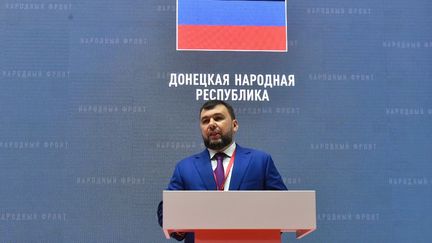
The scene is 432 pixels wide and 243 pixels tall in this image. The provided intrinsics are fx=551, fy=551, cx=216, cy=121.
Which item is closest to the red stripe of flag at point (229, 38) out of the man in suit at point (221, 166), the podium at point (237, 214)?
the man in suit at point (221, 166)

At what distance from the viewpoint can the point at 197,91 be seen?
3338mm

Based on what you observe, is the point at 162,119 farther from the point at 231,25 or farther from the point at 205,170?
the point at 205,170

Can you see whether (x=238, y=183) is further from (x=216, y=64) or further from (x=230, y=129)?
(x=216, y=64)

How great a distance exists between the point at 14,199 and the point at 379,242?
85.0 inches

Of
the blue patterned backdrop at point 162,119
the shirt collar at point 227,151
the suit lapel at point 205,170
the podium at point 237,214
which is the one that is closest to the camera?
the podium at point 237,214

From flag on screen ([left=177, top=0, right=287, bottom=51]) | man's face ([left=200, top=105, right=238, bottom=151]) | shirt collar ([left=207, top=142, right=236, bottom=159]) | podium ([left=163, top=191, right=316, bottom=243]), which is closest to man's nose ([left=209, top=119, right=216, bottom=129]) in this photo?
man's face ([left=200, top=105, right=238, bottom=151])

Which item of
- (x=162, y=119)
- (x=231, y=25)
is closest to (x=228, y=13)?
(x=231, y=25)

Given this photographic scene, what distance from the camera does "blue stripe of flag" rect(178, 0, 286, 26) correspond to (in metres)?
3.39

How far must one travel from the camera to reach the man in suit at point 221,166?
2.11 meters

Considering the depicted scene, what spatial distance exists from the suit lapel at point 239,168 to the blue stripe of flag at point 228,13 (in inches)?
55.4

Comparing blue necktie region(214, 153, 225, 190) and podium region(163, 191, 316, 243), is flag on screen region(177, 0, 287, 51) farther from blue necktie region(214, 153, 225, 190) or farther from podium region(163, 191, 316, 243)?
podium region(163, 191, 316, 243)

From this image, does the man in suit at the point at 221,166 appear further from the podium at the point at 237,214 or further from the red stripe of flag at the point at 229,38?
the red stripe of flag at the point at 229,38

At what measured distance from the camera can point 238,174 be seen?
211 centimetres

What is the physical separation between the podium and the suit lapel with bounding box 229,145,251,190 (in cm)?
39
